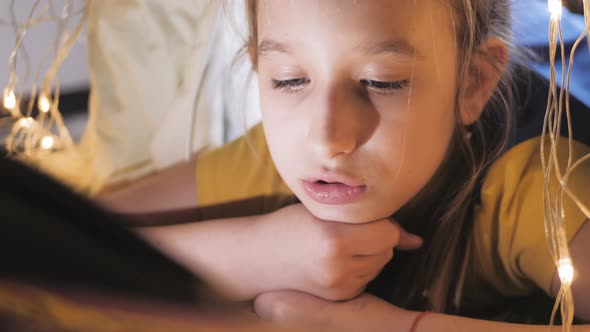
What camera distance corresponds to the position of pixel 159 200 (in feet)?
→ 2.95

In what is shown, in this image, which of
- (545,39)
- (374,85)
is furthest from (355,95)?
(545,39)

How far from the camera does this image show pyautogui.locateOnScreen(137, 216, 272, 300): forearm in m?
0.70

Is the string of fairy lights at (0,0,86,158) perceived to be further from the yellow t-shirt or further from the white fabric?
the yellow t-shirt

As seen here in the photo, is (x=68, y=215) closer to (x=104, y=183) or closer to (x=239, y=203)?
(x=239, y=203)

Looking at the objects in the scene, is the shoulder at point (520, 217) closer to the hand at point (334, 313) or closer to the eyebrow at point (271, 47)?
the hand at point (334, 313)

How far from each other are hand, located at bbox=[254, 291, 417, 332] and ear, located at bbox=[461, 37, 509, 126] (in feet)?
0.66

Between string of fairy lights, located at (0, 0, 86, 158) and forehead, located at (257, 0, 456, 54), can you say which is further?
string of fairy lights, located at (0, 0, 86, 158)

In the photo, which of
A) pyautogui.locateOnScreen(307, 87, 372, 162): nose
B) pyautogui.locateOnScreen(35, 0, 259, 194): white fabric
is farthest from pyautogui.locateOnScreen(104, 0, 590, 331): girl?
pyautogui.locateOnScreen(35, 0, 259, 194): white fabric

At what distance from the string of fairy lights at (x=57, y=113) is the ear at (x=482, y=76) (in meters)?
0.06

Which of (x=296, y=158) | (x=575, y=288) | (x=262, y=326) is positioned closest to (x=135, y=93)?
(x=296, y=158)

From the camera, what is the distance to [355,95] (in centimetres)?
55

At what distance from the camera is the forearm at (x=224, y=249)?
70 cm

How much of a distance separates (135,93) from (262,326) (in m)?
0.93

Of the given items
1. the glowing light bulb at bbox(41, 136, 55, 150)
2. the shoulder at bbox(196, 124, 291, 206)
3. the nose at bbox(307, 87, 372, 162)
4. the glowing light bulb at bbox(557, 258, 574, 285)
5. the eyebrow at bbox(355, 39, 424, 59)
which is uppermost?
the eyebrow at bbox(355, 39, 424, 59)
